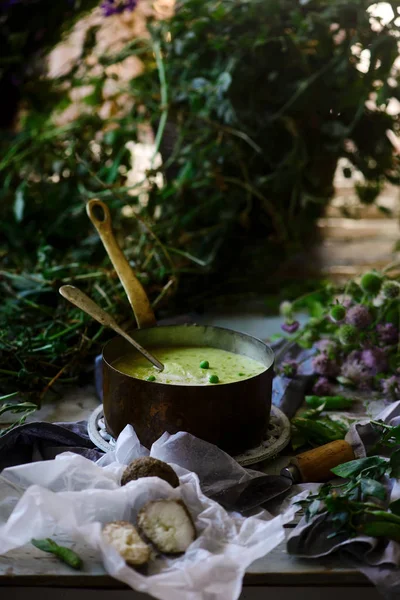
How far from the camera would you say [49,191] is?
2010mm

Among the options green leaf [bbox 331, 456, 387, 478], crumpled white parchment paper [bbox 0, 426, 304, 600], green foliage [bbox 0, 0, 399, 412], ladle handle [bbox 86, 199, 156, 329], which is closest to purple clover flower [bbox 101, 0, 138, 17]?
green foliage [bbox 0, 0, 399, 412]

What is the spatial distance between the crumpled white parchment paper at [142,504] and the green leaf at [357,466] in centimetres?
9

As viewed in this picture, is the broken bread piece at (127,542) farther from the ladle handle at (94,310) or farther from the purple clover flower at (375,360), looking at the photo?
the purple clover flower at (375,360)

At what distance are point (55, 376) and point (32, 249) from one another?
2.56ft

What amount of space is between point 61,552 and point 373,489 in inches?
16.2

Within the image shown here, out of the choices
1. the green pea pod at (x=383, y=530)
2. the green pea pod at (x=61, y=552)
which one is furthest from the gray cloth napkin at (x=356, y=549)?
the green pea pod at (x=61, y=552)

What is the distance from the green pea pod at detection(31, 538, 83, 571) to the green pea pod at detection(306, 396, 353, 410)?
594mm

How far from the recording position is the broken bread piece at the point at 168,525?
33.7 inches

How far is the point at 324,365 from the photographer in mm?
1412

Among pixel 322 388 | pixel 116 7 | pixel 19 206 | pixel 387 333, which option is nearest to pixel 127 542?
pixel 322 388

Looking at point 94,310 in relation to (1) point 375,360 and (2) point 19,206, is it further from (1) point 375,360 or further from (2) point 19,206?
(2) point 19,206

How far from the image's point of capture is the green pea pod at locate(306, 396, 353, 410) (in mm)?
1325

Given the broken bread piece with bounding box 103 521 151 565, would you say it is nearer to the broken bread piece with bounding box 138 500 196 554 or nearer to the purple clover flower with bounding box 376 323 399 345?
the broken bread piece with bounding box 138 500 196 554

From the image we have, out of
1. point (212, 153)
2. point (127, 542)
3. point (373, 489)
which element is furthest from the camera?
point (212, 153)
